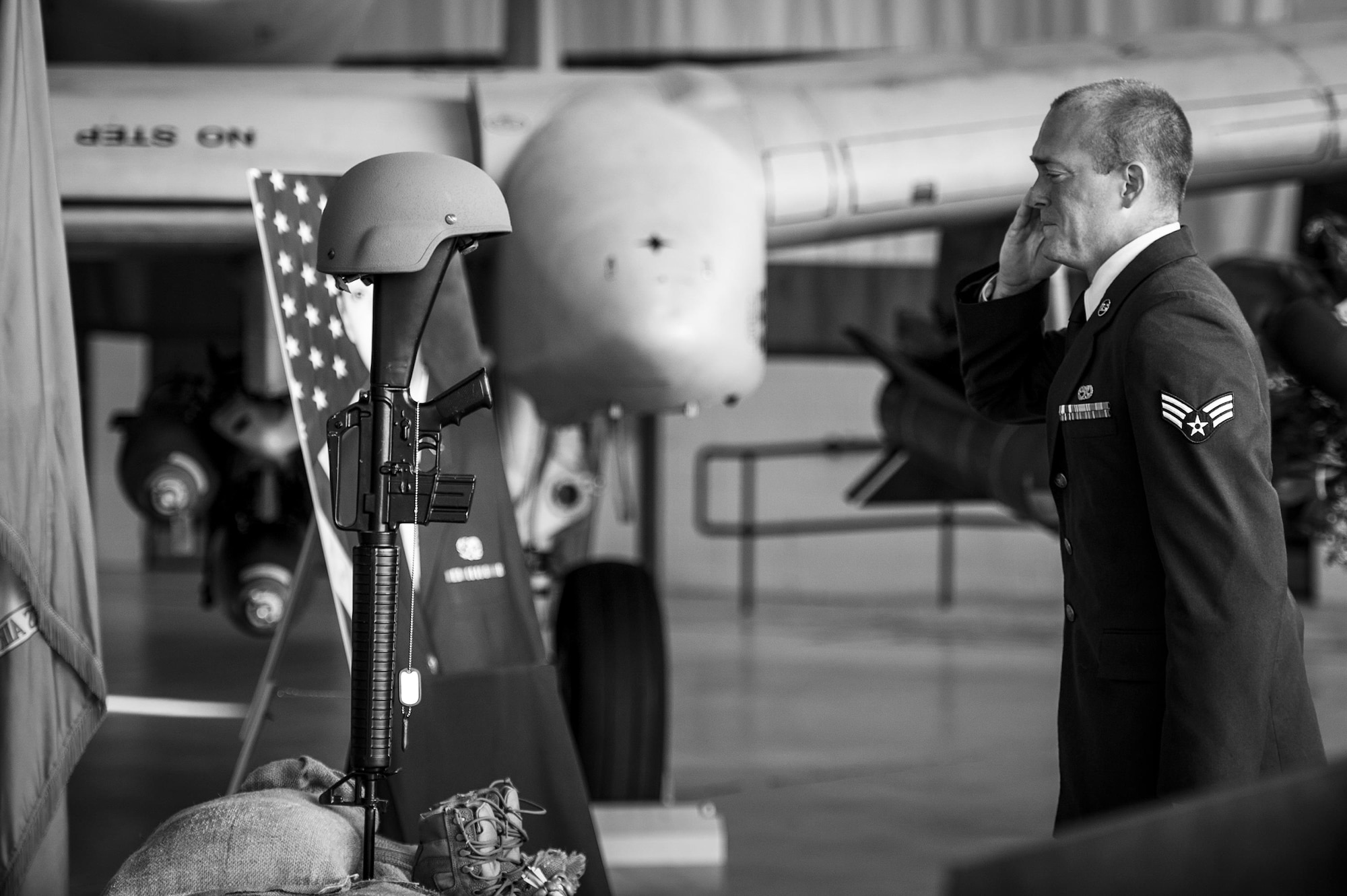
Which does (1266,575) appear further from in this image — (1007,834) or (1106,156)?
(1007,834)

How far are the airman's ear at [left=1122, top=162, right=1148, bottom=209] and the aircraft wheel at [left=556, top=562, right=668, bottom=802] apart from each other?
3.18 m

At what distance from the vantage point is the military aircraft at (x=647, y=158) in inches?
167

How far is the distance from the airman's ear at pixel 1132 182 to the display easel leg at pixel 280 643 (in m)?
2.33

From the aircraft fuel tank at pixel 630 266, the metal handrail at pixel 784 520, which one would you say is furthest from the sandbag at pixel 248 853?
the metal handrail at pixel 784 520

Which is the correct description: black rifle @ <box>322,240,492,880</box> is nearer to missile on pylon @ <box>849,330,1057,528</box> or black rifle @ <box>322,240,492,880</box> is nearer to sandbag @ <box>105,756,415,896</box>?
sandbag @ <box>105,756,415,896</box>

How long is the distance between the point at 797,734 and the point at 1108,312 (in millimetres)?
5073

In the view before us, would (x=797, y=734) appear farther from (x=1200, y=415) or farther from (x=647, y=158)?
(x=1200, y=415)

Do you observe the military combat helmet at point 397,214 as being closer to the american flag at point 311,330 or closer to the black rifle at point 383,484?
the black rifle at point 383,484

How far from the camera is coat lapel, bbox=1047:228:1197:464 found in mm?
2107

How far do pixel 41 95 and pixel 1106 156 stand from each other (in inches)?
78.2

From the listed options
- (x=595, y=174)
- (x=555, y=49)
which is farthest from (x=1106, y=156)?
(x=555, y=49)

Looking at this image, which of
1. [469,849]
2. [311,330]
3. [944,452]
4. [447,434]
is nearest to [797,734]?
[944,452]

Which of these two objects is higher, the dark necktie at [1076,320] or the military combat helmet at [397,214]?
the military combat helmet at [397,214]

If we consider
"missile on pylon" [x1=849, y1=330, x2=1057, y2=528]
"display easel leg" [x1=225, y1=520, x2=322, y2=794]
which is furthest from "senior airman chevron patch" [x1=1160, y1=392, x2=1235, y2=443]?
"missile on pylon" [x1=849, y1=330, x2=1057, y2=528]
